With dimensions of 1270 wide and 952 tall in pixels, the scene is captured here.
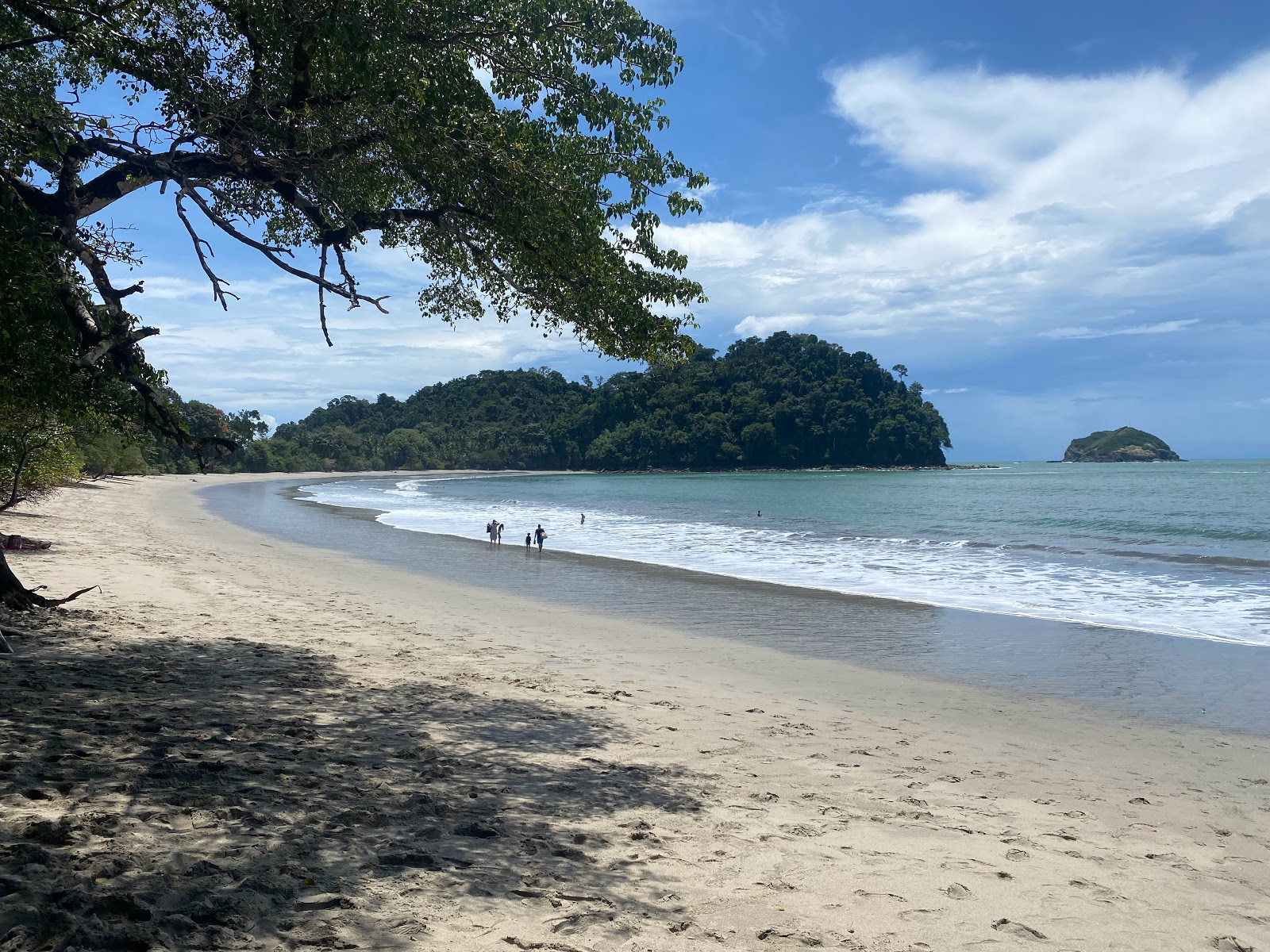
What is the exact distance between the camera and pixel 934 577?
21.2 meters

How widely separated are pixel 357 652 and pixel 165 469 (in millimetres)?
98463

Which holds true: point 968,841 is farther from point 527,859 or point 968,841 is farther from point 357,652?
point 357,652

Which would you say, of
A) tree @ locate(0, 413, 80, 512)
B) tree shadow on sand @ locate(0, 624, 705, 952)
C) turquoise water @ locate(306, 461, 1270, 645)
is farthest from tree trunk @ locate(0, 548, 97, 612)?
turquoise water @ locate(306, 461, 1270, 645)

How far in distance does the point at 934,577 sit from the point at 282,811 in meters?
19.5

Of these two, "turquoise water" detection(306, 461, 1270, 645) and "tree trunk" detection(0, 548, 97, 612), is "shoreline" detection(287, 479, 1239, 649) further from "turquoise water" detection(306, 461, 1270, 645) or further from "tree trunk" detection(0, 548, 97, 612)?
A: "tree trunk" detection(0, 548, 97, 612)

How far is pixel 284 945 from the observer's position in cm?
304

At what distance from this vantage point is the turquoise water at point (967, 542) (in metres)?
17.3

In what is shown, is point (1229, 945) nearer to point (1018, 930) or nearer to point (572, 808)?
point (1018, 930)

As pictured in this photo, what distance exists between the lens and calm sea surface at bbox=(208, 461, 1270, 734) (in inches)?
453

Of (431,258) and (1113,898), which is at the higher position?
(431,258)

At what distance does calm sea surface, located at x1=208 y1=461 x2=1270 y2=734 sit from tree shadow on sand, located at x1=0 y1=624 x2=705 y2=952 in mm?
7063

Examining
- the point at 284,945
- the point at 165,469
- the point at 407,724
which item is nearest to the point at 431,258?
the point at 407,724

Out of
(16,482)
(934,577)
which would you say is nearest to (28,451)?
(16,482)

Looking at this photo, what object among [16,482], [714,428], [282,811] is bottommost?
[282,811]
